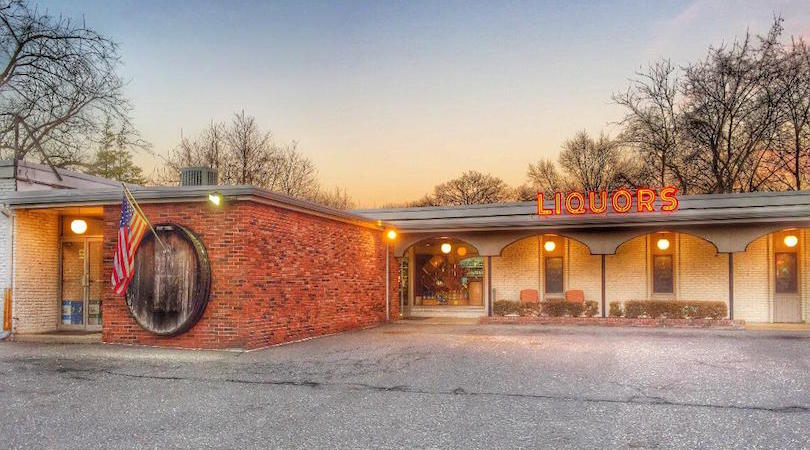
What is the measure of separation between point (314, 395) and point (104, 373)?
3.61 metres

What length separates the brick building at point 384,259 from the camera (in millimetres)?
13094

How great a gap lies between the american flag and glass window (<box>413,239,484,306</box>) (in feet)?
39.6

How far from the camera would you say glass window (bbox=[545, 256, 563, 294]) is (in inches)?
867

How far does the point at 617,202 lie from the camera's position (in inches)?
778

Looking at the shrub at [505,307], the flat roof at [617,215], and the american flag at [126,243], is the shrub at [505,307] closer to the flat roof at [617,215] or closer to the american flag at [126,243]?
the flat roof at [617,215]

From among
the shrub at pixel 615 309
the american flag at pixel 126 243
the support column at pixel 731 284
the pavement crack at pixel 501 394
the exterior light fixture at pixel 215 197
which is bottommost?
the pavement crack at pixel 501 394

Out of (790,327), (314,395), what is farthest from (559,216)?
(314,395)

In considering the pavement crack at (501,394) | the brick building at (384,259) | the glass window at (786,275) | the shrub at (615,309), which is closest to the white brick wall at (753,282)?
the brick building at (384,259)

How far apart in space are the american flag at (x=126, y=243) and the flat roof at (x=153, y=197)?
565mm

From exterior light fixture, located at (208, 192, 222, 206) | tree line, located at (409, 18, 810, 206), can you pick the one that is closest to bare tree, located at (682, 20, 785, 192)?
tree line, located at (409, 18, 810, 206)

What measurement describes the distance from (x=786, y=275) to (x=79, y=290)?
18.7 metres

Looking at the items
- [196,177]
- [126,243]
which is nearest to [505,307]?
[196,177]

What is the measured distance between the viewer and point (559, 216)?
2033 centimetres

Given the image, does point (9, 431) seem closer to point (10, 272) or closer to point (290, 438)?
point (290, 438)
